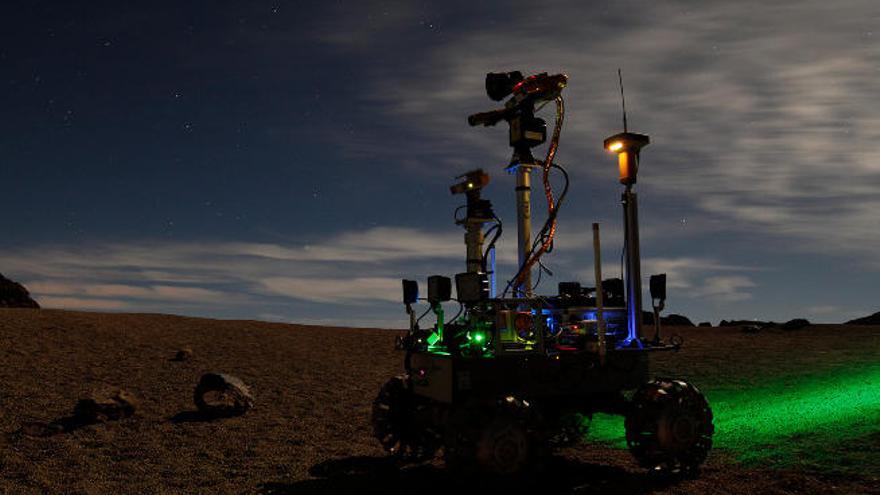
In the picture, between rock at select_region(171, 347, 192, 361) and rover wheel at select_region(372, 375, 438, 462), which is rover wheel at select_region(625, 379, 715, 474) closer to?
rover wheel at select_region(372, 375, 438, 462)

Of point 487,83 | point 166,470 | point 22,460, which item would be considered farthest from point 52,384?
point 487,83

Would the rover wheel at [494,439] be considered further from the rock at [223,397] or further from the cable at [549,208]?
the rock at [223,397]

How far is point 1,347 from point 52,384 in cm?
498

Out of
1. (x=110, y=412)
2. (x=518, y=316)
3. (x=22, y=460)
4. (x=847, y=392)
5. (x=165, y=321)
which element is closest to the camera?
(x=518, y=316)

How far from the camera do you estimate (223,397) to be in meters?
Answer: 15.2

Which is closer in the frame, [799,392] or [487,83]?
[487,83]

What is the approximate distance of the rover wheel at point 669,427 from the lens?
29.2 feet

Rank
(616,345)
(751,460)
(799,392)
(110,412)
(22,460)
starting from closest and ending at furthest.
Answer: (616,345) < (751,460) < (22,460) < (110,412) < (799,392)

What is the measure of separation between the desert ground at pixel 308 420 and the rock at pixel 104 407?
0.84 ft

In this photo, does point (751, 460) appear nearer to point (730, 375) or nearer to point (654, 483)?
point (654, 483)

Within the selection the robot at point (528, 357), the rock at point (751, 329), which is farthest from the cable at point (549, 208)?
the rock at point (751, 329)

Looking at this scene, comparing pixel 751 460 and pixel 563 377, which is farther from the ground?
pixel 563 377

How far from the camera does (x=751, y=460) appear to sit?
10125 mm

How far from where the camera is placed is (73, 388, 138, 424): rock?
14.0m
